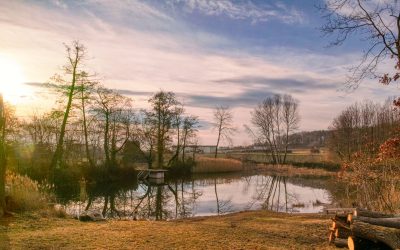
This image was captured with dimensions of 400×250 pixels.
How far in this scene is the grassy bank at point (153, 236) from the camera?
812cm

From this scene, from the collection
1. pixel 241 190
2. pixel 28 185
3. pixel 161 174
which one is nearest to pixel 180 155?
pixel 161 174

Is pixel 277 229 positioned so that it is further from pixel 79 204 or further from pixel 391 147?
pixel 79 204

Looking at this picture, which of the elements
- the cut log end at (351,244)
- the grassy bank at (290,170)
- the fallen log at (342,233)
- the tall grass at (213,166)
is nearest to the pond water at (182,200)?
the fallen log at (342,233)

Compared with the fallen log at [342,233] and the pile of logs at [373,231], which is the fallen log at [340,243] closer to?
the pile of logs at [373,231]

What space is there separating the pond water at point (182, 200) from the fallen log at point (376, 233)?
35.2 feet

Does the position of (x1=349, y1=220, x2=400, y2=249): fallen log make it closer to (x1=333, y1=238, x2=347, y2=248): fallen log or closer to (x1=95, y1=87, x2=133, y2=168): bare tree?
(x1=333, y1=238, x2=347, y2=248): fallen log

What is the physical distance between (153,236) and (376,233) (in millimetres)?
4846

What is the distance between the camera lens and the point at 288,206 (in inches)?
866

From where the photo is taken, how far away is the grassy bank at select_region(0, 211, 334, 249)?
8.12 m

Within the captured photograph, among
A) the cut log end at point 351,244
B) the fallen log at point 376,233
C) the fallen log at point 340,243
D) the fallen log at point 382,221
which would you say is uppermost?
the fallen log at point 382,221

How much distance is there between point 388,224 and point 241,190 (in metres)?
22.7

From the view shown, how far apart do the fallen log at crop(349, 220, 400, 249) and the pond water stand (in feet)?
35.2

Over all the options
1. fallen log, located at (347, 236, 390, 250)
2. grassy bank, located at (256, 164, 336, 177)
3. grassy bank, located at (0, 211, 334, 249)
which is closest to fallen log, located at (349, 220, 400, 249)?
fallen log, located at (347, 236, 390, 250)

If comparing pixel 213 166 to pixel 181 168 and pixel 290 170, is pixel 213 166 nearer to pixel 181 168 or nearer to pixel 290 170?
pixel 181 168
